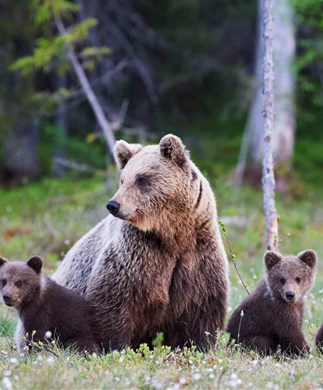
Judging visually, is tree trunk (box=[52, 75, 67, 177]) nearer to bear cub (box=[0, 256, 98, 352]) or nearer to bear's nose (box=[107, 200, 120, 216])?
bear cub (box=[0, 256, 98, 352])

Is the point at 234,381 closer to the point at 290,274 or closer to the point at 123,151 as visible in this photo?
the point at 290,274

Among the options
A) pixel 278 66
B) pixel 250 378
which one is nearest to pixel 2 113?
pixel 278 66

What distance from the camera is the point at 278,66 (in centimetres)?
2480

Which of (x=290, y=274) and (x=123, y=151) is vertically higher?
(x=123, y=151)

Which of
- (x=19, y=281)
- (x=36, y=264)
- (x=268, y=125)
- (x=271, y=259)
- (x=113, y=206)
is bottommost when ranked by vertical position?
(x=19, y=281)

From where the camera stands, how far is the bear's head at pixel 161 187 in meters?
7.16

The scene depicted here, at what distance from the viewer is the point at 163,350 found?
666 cm

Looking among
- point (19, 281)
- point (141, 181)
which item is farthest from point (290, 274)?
point (19, 281)

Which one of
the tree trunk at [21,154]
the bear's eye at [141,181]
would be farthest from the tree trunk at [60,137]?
the bear's eye at [141,181]

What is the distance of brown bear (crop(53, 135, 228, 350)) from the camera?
7.25 m

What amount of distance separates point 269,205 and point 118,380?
474 cm

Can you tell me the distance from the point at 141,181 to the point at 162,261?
2.26ft

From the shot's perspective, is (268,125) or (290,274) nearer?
(290,274)

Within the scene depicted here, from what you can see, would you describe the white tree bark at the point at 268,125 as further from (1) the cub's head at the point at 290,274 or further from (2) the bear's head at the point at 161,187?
(2) the bear's head at the point at 161,187
